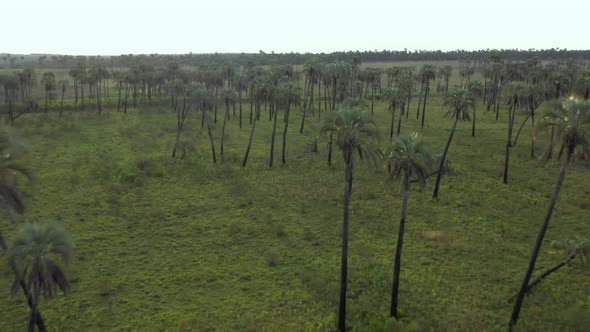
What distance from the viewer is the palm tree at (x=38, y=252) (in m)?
16.5

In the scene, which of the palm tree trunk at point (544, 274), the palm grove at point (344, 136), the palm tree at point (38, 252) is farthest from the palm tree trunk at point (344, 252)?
the palm tree at point (38, 252)

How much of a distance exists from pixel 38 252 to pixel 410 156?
19009 mm

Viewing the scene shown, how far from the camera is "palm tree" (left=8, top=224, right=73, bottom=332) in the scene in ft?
54.1

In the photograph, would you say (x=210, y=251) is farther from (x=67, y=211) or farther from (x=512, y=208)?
(x=512, y=208)

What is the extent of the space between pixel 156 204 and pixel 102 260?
38.9ft

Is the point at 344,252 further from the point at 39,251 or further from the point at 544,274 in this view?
the point at 39,251

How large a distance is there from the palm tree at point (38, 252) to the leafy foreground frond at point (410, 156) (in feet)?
56.9

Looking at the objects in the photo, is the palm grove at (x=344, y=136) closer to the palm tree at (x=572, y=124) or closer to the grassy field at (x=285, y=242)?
the palm tree at (x=572, y=124)

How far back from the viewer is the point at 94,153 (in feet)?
196

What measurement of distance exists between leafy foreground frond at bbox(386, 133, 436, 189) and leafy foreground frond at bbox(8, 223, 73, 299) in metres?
17.3

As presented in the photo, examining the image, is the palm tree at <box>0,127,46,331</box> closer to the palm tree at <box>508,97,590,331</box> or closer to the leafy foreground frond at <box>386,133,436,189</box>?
the leafy foreground frond at <box>386,133,436,189</box>

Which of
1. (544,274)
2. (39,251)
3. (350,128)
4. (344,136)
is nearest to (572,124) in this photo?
(350,128)

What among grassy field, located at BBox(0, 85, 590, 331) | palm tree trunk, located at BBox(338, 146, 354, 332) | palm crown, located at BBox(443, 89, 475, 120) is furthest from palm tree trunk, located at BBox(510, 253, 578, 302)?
palm crown, located at BBox(443, 89, 475, 120)

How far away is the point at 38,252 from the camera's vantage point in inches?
653
